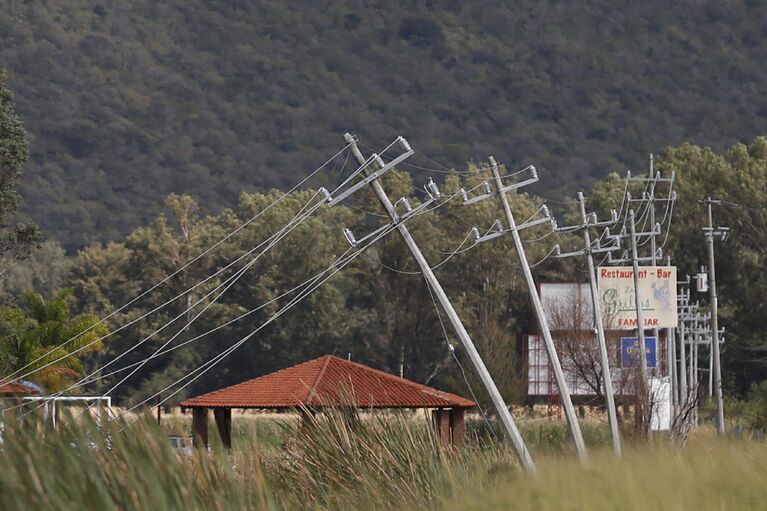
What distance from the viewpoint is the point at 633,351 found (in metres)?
59.0

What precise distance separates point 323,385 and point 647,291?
2196 centimetres

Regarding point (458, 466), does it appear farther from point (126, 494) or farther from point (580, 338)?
point (580, 338)

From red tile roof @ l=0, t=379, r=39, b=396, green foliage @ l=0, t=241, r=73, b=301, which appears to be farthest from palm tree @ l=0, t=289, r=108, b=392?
green foliage @ l=0, t=241, r=73, b=301

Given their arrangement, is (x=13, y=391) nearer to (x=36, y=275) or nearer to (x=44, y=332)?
(x=44, y=332)

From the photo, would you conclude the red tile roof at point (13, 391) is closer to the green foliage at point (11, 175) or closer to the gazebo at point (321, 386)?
the gazebo at point (321, 386)

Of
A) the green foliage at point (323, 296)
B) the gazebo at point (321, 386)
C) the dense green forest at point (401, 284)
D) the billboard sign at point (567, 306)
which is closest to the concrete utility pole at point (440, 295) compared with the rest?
the gazebo at point (321, 386)

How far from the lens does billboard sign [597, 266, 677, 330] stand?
56250 mm

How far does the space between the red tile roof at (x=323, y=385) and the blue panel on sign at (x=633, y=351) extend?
18.2m

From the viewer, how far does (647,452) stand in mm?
11688

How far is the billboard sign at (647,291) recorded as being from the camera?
5625cm

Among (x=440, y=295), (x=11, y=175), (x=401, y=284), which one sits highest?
(x=11, y=175)

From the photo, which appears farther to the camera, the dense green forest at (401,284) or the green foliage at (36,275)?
the green foliage at (36,275)

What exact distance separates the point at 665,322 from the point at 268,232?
49115 mm

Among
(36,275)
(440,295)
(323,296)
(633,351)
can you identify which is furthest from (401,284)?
(440,295)
